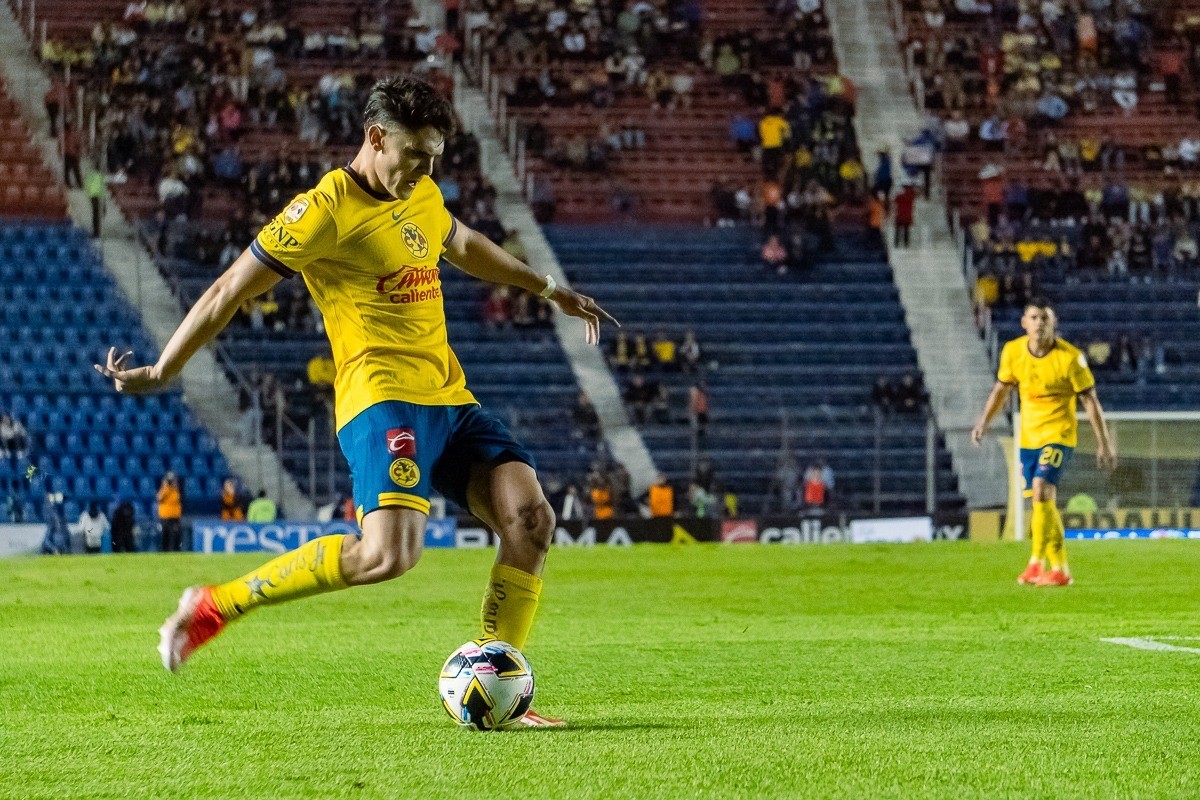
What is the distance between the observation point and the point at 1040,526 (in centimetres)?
1425

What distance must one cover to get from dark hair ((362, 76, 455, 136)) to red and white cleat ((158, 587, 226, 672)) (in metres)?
1.86

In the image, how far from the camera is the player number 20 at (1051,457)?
551 inches

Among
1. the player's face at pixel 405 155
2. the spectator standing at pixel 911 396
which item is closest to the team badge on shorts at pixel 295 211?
the player's face at pixel 405 155

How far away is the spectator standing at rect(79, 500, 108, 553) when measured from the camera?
74.5 ft

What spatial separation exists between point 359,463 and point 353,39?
28.1 meters

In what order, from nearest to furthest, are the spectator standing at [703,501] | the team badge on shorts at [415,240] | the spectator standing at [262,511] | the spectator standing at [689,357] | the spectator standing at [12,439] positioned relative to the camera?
the team badge on shorts at [415,240]
the spectator standing at [262,511]
the spectator standing at [12,439]
the spectator standing at [703,501]
the spectator standing at [689,357]

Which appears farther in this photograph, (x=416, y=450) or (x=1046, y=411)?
(x=1046, y=411)

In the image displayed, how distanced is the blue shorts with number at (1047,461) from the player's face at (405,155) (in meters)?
8.66

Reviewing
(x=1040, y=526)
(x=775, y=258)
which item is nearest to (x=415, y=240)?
(x=1040, y=526)

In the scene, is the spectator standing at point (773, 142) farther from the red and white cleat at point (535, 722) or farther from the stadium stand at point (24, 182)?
the red and white cleat at point (535, 722)

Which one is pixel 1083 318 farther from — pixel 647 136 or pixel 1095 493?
pixel 647 136

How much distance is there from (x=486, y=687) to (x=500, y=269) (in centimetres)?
183

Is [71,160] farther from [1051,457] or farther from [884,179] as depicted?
[1051,457]

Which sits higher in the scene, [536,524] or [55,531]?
[536,524]
